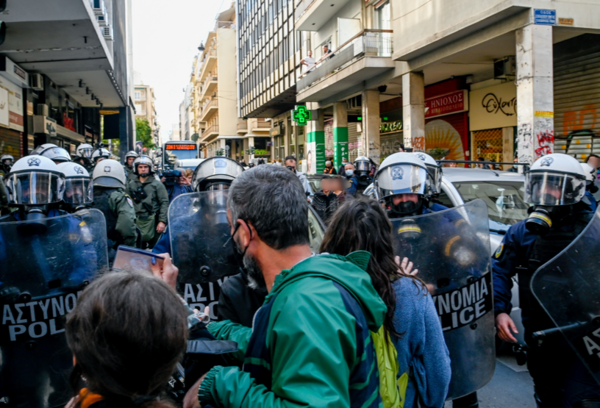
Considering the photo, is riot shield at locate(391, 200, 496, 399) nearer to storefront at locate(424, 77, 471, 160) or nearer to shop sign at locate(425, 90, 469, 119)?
storefront at locate(424, 77, 471, 160)

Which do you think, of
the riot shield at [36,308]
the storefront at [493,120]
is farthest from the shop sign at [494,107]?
the riot shield at [36,308]

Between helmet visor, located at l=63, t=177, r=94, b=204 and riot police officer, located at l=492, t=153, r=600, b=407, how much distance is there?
3.45m

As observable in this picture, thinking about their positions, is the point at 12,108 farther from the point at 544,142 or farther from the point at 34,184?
the point at 544,142

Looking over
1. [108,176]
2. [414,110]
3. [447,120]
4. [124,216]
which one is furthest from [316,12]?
[124,216]

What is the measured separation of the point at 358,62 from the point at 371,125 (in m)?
2.89

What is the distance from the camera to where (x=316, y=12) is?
70.4ft

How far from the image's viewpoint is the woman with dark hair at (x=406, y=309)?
1.93m

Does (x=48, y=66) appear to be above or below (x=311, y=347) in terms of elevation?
above

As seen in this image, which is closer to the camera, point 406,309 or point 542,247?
point 406,309

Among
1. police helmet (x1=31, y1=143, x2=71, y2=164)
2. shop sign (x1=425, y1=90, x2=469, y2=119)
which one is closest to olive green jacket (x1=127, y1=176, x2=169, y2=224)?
police helmet (x1=31, y1=143, x2=71, y2=164)

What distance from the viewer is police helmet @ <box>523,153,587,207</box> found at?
2.92m

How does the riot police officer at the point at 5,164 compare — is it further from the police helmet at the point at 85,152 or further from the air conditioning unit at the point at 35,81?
the air conditioning unit at the point at 35,81

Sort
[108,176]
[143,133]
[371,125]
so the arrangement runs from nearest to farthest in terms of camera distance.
→ [108,176]
[371,125]
[143,133]

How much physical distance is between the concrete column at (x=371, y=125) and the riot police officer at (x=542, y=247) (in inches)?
604
